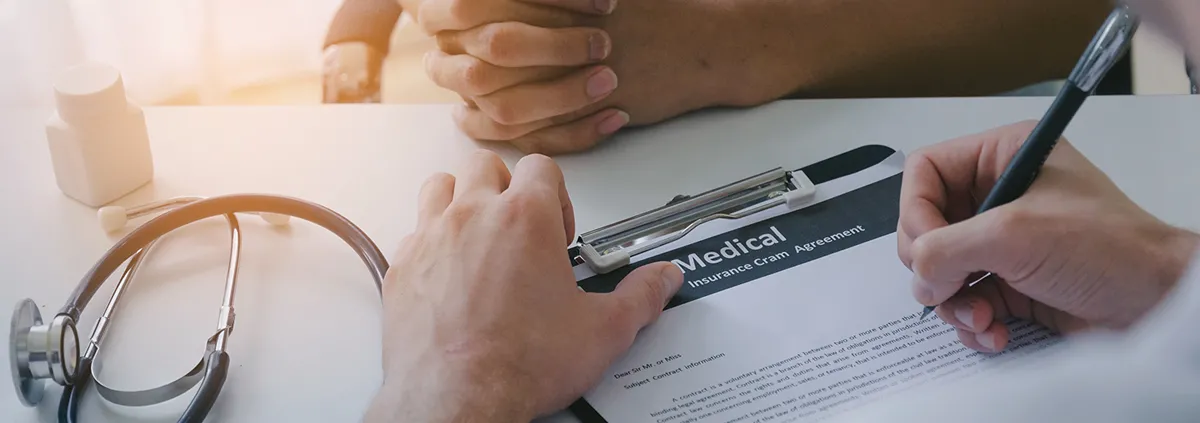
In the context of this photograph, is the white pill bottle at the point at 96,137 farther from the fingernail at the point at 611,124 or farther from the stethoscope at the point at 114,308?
the fingernail at the point at 611,124

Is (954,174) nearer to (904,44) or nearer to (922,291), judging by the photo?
(922,291)

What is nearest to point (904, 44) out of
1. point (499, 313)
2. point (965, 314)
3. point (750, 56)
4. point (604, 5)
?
point (750, 56)

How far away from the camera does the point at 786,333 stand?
63 centimetres

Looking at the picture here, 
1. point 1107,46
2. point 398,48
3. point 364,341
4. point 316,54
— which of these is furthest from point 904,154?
point 316,54

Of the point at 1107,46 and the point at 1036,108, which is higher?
the point at 1107,46

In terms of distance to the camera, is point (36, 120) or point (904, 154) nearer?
point (904, 154)

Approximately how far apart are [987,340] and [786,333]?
117mm

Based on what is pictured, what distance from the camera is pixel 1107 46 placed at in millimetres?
534

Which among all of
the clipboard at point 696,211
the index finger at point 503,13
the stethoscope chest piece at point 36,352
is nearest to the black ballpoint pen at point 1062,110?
the clipboard at point 696,211

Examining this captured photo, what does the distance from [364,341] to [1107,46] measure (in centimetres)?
47

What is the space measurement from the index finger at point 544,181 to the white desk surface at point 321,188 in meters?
0.04

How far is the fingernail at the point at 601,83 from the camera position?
2.72 ft

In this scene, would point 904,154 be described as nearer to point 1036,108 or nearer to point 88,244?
point 1036,108

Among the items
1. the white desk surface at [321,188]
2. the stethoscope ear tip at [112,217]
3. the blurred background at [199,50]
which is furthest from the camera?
the blurred background at [199,50]
